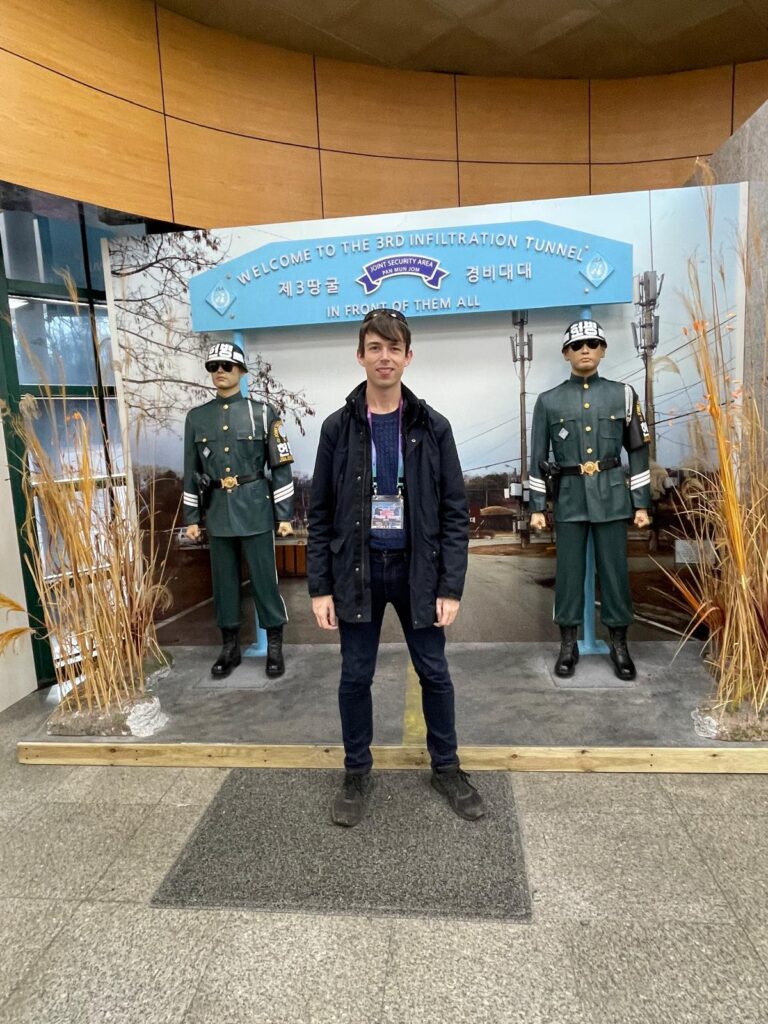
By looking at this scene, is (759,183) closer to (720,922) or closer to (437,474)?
(437,474)

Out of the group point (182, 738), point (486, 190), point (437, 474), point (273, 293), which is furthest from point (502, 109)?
point (182, 738)

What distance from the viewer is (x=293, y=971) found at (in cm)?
165

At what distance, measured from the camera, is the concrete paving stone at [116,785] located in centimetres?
247

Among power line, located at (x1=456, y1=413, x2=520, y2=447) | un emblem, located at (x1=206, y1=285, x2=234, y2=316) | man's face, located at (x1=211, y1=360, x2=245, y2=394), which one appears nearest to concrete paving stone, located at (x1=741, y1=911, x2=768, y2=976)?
power line, located at (x1=456, y1=413, x2=520, y2=447)

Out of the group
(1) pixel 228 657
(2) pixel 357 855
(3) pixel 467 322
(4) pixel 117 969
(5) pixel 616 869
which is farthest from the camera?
(3) pixel 467 322

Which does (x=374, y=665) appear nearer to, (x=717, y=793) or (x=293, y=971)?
(x=293, y=971)

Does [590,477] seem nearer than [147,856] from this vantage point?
No

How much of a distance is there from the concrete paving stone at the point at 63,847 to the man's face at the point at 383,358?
1777mm

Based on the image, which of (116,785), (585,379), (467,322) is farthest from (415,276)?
(116,785)

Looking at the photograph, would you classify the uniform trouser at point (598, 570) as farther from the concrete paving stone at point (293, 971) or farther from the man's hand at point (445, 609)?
the concrete paving stone at point (293, 971)

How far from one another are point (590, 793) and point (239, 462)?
215cm

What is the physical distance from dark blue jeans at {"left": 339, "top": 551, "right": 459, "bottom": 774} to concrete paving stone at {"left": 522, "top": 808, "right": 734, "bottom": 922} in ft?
1.41

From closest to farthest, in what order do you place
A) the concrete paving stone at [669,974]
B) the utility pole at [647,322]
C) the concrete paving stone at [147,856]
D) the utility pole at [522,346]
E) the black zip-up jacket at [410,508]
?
the concrete paving stone at [669,974] < the concrete paving stone at [147,856] < the black zip-up jacket at [410,508] < the utility pole at [647,322] < the utility pole at [522,346]

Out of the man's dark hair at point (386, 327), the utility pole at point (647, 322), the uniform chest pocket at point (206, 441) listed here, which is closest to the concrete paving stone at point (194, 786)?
the uniform chest pocket at point (206, 441)
